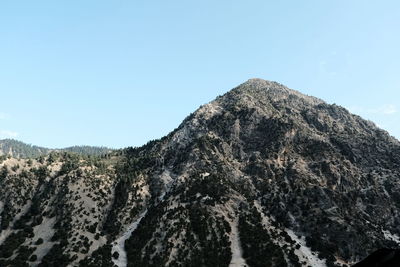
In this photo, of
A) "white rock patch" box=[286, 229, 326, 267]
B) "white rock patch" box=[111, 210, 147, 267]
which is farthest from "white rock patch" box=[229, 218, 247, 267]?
"white rock patch" box=[111, 210, 147, 267]

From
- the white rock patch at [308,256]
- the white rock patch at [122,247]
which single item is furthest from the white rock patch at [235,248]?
the white rock patch at [122,247]

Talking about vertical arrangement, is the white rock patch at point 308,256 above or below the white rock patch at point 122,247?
below

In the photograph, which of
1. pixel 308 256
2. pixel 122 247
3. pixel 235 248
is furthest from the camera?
pixel 122 247

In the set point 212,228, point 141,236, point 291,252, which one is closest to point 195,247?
point 212,228

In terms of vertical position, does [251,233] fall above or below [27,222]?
below

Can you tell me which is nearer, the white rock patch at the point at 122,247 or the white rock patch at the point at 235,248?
the white rock patch at the point at 235,248

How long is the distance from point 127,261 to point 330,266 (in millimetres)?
90671

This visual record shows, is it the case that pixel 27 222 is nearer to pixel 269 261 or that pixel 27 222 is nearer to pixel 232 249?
pixel 232 249

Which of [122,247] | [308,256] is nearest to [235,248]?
[308,256]

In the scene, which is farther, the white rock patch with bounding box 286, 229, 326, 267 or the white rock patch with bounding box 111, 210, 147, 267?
the white rock patch with bounding box 286, 229, 326, 267

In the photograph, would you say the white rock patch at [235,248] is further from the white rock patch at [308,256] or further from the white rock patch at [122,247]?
the white rock patch at [122,247]

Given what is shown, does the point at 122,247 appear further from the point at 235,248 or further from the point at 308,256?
the point at 308,256

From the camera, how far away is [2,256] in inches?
6491

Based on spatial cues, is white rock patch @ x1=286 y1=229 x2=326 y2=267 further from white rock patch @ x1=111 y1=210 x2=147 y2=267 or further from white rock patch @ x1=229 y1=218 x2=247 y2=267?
white rock patch @ x1=111 y1=210 x2=147 y2=267
